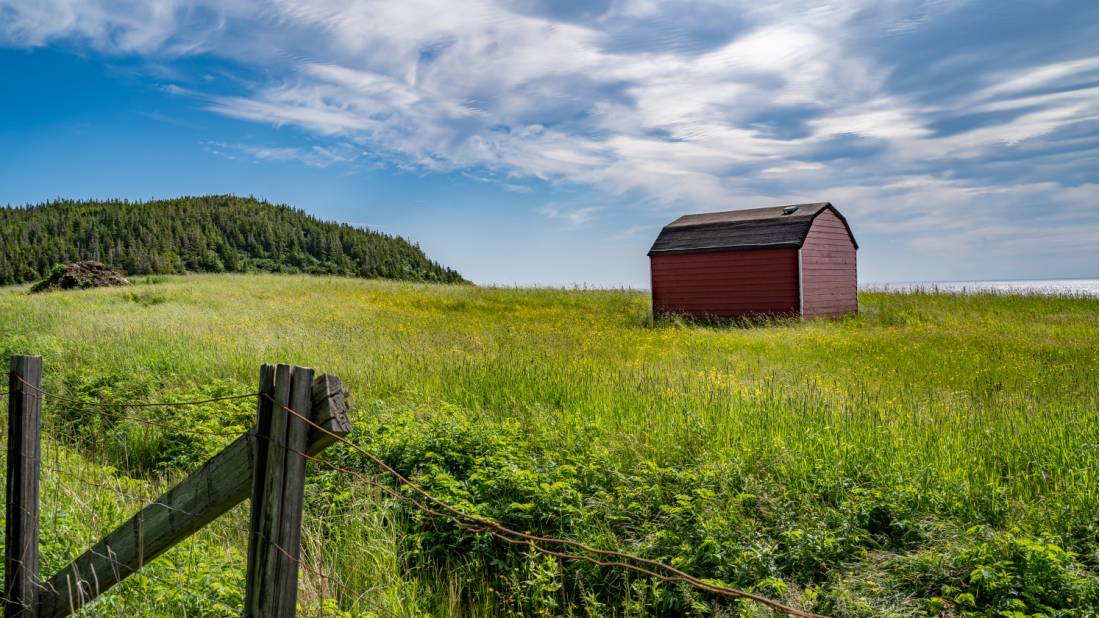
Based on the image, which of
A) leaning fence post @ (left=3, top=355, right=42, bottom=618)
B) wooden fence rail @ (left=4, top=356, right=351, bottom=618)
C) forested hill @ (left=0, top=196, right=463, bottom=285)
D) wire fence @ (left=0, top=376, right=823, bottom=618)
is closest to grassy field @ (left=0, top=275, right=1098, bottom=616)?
wire fence @ (left=0, top=376, right=823, bottom=618)

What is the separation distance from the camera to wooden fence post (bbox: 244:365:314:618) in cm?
240

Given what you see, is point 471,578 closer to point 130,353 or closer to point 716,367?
point 716,367

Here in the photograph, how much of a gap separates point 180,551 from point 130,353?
29.0 ft

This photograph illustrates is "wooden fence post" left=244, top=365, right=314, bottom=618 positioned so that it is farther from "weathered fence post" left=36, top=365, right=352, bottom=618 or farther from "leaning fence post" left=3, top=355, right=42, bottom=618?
"leaning fence post" left=3, top=355, right=42, bottom=618

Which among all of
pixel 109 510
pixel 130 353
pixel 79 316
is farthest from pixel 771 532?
pixel 79 316

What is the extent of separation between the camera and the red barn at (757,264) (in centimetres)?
2294

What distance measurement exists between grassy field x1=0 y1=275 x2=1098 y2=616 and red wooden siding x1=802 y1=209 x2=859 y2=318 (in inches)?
406

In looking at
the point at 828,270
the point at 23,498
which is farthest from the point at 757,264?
the point at 23,498

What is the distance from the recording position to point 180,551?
4.78 m

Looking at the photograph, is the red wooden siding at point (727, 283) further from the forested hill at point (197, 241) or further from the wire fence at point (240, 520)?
the forested hill at point (197, 241)

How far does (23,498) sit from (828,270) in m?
24.6

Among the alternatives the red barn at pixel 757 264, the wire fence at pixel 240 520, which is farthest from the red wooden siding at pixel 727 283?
the wire fence at pixel 240 520

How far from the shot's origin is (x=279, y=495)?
7.98ft

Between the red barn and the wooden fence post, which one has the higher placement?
the red barn
